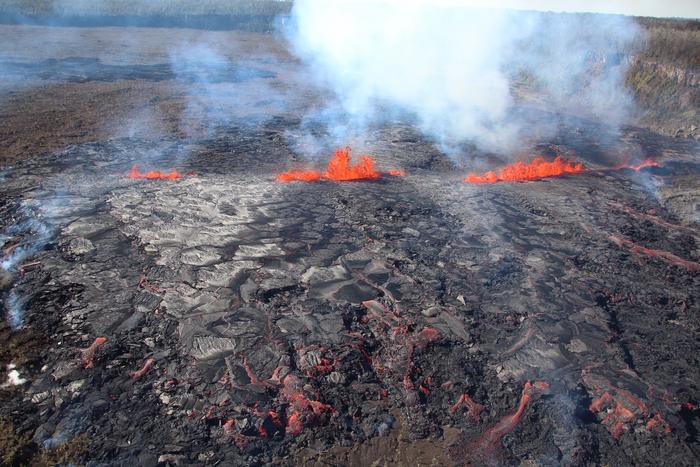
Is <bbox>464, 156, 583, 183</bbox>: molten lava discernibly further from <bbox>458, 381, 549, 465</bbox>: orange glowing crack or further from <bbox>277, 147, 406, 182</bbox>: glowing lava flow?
<bbox>458, 381, 549, 465</bbox>: orange glowing crack

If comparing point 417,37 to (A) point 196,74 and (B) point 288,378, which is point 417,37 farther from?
(B) point 288,378

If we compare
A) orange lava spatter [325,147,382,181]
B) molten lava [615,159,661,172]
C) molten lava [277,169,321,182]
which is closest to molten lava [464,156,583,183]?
molten lava [615,159,661,172]

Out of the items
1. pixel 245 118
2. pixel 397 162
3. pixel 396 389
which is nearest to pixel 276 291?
pixel 396 389

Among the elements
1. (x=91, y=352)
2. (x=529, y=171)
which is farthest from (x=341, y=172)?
(x=91, y=352)

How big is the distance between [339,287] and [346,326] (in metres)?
0.91

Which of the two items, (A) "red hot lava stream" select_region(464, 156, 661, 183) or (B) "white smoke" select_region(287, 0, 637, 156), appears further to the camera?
(B) "white smoke" select_region(287, 0, 637, 156)

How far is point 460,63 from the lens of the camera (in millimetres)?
19469

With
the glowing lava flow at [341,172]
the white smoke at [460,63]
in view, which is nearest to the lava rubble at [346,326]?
the glowing lava flow at [341,172]

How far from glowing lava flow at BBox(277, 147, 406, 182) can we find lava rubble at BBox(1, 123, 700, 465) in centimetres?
80

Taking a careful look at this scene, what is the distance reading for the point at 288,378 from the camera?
208 inches

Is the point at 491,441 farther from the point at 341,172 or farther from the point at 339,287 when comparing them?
the point at 341,172

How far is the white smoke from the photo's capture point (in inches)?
678

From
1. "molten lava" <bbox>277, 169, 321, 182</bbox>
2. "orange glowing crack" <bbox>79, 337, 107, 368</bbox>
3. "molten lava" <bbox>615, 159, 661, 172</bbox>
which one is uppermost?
"molten lava" <bbox>277, 169, 321, 182</bbox>

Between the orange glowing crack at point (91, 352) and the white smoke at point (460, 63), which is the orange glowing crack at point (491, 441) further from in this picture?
the white smoke at point (460, 63)
